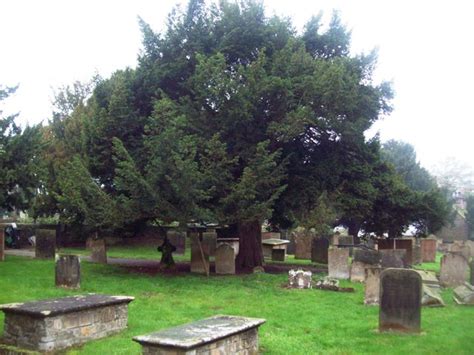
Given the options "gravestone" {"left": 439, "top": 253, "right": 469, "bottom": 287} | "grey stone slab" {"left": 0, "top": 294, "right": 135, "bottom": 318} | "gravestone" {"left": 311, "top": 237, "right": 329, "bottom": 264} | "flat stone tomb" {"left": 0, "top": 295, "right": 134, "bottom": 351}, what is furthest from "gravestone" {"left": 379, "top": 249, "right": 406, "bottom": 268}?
"flat stone tomb" {"left": 0, "top": 295, "right": 134, "bottom": 351}

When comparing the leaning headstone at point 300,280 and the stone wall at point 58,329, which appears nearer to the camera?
the stone wall at point 58,329

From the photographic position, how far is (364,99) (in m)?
20.2

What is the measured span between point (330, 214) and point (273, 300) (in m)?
13.9

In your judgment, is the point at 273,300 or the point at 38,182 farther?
the point at 38,182

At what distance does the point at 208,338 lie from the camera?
728 centimetres

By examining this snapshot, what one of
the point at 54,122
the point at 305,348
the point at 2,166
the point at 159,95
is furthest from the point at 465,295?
the point at 54,122

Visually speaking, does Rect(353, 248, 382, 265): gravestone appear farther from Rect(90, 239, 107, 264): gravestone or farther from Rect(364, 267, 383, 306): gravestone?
Rect(90, 239, 107, 264): gravestone

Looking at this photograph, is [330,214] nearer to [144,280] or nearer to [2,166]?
[144,280]

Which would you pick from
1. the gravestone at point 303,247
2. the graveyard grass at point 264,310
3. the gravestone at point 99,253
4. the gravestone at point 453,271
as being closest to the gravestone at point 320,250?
the gravestone at point 303,247

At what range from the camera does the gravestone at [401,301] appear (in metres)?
10.3

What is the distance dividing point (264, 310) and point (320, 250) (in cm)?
1344

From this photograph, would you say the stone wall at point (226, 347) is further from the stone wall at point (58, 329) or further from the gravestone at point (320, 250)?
the gravestone at point (320, 250)

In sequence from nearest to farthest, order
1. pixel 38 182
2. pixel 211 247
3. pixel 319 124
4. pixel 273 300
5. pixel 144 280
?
pixel 273 300 → pixel 144 280 → pixel 319 124 → pixel 38 182 → pixel 211 247

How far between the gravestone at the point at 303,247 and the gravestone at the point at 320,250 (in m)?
2.45
